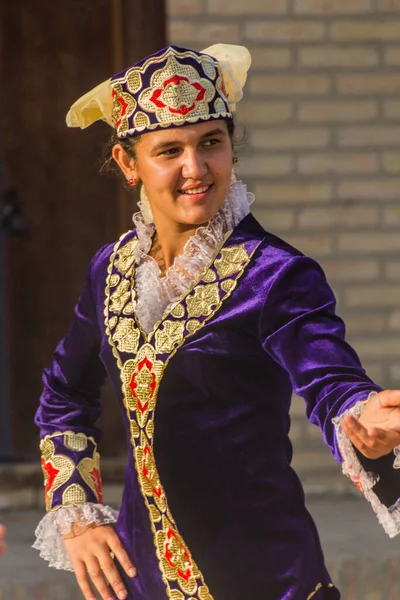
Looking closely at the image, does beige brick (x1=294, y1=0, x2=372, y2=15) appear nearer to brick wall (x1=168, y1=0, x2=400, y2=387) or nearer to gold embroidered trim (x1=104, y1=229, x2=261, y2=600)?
brick wall (x1=168, y1=0, x2=400, y2=387)

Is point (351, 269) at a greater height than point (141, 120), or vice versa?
point (141, 120)

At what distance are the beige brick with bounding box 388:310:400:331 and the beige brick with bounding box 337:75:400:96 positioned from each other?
90cm

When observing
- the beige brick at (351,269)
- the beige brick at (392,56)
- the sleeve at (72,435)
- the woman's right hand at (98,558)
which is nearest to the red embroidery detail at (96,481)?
the sleeve at (72,435)

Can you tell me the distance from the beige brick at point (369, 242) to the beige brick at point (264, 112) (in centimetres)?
54

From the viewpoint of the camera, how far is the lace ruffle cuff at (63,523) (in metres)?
2.60

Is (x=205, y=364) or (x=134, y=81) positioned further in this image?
(x=134, y=81)

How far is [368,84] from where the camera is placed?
4961 millimetres

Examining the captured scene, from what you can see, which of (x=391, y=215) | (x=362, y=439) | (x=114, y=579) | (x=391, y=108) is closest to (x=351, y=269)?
(x=391, y=215)

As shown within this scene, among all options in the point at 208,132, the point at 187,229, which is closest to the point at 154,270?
the point at 187,229

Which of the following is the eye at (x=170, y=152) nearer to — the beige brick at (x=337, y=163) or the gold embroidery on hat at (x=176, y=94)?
the gold embroidery on hat at (x=176, y=94)

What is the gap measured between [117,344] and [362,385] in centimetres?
60

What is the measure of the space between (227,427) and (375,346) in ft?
9.31

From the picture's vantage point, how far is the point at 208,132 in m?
2.35

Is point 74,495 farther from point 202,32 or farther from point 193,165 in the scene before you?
point 202,32
